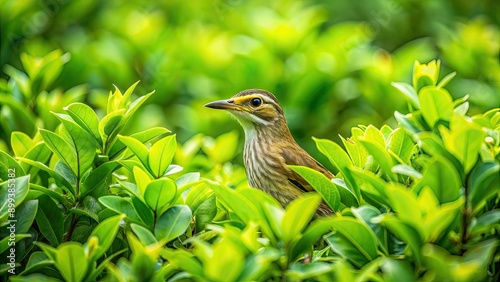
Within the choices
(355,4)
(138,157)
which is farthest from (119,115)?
(355,4)

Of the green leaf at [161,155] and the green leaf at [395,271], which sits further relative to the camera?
the green leaf at [161,155]

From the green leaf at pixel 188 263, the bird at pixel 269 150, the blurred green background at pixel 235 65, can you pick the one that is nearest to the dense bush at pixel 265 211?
the green leaf at pixel 188 263

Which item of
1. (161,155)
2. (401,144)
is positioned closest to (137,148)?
(161,155)

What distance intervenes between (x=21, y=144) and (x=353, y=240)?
5.58ft

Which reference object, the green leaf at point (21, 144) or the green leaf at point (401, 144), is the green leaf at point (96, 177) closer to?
the green leaf at point (21, 144)

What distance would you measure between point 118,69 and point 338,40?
1.81m

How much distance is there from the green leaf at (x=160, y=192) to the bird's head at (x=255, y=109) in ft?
6.36

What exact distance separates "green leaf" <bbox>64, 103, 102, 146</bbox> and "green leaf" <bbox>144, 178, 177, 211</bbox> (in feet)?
1.52

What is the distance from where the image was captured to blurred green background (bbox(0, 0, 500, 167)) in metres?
5.65

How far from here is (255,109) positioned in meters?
4.88

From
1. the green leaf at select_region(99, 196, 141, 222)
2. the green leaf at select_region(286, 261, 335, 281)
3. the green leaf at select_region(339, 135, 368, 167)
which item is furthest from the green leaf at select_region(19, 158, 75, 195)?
the green leaf at select_region(339, 135, 368, 167)

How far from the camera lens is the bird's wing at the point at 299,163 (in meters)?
4.26

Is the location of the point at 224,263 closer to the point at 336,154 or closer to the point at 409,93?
the point at 336,154

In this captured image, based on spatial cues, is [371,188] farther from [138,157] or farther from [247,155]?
[247,155]
